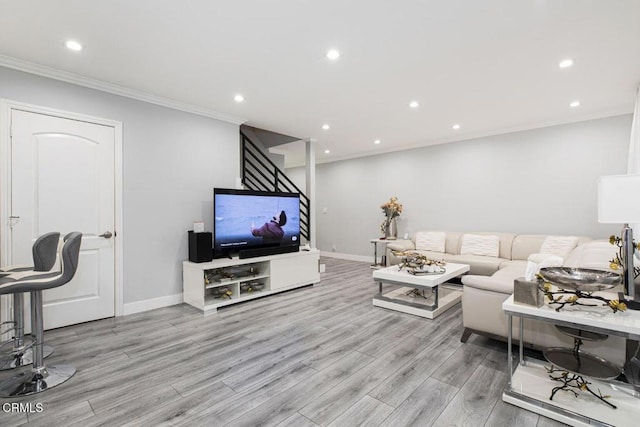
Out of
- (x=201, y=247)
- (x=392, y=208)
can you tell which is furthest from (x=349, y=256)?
(x=201, y=247)

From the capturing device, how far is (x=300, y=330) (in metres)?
2.90

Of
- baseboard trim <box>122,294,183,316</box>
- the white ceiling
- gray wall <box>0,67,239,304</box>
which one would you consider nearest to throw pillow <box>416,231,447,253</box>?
the white ceiling

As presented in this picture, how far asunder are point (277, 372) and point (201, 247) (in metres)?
1.95

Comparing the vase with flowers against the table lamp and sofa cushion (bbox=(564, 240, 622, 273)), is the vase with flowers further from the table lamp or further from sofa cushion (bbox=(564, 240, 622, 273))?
the table lamp

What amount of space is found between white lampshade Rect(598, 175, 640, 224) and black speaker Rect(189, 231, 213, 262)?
3581mm

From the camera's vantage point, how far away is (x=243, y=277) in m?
3.91

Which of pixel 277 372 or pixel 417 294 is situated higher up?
pixel 417 294

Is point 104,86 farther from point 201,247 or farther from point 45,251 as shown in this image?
point 201,247

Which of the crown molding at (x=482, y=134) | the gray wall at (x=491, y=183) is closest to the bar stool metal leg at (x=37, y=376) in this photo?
the gray wall at (x=491, y=183)

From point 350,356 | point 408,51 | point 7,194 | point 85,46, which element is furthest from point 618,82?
point 7,194

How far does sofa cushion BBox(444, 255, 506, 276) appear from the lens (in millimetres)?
4327

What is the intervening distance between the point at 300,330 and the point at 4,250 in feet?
9.22

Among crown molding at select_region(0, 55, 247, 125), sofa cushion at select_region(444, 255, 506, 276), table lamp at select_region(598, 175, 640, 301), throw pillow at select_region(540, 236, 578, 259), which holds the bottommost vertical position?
sofa cushion at select_region(444, 255, 506, 276)

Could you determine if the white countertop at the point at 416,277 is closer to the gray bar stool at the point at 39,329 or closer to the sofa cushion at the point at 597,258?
the sofa cushion at the point at 597,258
